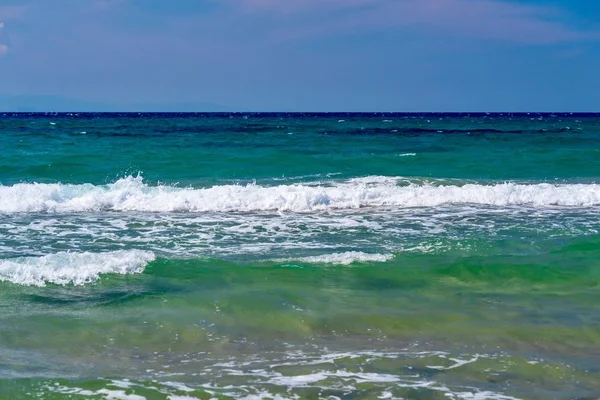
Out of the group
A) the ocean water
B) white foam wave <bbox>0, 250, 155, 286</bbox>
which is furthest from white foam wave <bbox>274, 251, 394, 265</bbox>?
white foam wave <bbox>0, 250, 155, 286</bbox>

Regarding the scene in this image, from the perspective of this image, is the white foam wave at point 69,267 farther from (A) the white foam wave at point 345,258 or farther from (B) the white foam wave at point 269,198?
(B) the white foam wave at point 269,198

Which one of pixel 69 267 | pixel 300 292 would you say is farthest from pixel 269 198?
pixel 300 292

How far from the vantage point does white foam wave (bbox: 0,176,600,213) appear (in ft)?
56.6

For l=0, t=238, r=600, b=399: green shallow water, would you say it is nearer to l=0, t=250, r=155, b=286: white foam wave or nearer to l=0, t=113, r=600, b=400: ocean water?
l=0, t=113, r=600, b=400: ocean water

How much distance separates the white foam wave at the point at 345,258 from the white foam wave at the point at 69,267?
7.83 feet

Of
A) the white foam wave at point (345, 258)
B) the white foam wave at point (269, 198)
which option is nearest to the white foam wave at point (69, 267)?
the white foam wave at point (345, 258)

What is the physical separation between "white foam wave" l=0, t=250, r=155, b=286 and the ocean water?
0.03m

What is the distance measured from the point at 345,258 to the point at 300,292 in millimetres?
1832

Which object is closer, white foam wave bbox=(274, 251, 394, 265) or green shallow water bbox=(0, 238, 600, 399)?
green shallow water bbox=(0, 238, 600, 399)

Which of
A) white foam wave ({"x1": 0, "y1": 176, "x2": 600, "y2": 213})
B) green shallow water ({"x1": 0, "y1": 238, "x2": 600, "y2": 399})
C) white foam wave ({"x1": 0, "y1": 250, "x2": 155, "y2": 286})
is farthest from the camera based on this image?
white foam wave ({"x1": 0, "y1": 176, "x2": 600, "y2": 213})

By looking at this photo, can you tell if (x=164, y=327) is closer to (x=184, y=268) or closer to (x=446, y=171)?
(x=184, y=268)

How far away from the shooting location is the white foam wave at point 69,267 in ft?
32.2

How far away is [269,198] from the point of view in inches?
694

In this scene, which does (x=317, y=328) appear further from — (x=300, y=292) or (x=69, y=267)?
(x=69, y=267)
